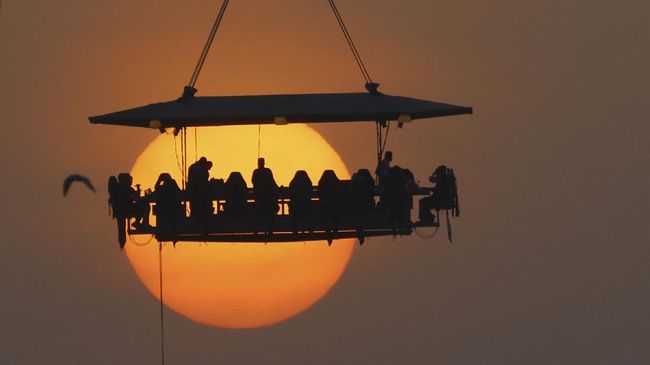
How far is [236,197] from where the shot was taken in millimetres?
65875

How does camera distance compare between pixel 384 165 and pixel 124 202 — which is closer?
pixel 124 202

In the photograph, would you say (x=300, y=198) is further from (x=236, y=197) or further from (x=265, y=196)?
(x=236, y=197)

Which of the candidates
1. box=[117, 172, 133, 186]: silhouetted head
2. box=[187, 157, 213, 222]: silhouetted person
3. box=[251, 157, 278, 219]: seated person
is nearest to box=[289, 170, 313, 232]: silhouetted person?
box=[251, 157, 278, 219]: seated person

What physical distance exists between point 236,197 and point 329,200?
207 centimetres

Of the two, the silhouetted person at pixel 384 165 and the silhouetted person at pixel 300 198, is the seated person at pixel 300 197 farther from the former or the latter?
the silhouetted person at pixel 384 165

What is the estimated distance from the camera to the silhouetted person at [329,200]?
2594 inches

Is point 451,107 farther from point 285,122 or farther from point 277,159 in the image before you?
point 277,159

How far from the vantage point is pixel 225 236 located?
2618 inches

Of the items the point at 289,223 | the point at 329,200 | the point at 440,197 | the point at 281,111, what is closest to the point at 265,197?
the point at 289,223

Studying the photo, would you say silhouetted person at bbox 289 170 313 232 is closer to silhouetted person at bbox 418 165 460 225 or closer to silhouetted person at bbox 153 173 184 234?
silhouetted person at bbox 153 173 184 234

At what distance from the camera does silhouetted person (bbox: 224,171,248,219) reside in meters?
65.9

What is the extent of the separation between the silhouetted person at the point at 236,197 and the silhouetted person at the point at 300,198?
1.05 m

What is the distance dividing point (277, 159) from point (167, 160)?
3.66 meters

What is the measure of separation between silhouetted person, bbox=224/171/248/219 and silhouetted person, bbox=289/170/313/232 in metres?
1.05
